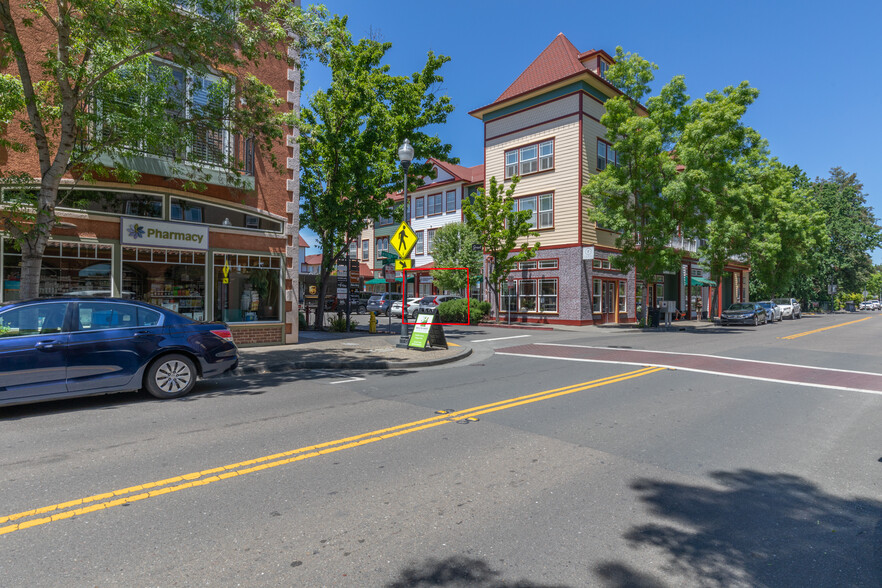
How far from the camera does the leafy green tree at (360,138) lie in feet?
58.5

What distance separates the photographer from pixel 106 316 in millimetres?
7254

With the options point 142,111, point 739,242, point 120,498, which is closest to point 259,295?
point 142,111

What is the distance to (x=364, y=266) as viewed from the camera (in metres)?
47.2

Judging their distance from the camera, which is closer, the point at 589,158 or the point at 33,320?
the point at 33,320

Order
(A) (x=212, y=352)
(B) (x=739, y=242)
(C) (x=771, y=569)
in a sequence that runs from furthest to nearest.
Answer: (B) (x=739, y=242) < (A) (x=212, y=352) < (C) (x=771, y=569)

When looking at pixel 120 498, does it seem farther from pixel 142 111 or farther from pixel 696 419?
pixel 142 111

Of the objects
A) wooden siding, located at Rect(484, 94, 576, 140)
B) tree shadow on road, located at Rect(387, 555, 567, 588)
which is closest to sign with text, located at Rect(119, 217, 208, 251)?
tree shadow on road, located at Rect(387, 555, 567, 588)

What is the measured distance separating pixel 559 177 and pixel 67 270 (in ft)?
75.6

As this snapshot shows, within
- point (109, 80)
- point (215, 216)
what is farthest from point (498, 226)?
point (109, 80)

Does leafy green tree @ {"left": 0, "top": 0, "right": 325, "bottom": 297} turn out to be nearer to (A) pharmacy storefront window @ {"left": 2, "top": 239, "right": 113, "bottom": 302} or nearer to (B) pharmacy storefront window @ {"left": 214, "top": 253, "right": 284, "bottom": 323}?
(A) pharmacy storefront window @ {"left": 2, "top": 239, "right": 113, "bottom": 302}

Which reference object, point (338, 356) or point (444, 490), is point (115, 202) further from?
point (444, 490)

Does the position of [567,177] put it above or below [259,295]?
above

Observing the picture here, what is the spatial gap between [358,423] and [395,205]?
15.1 m

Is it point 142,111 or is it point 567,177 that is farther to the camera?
point 567,177
